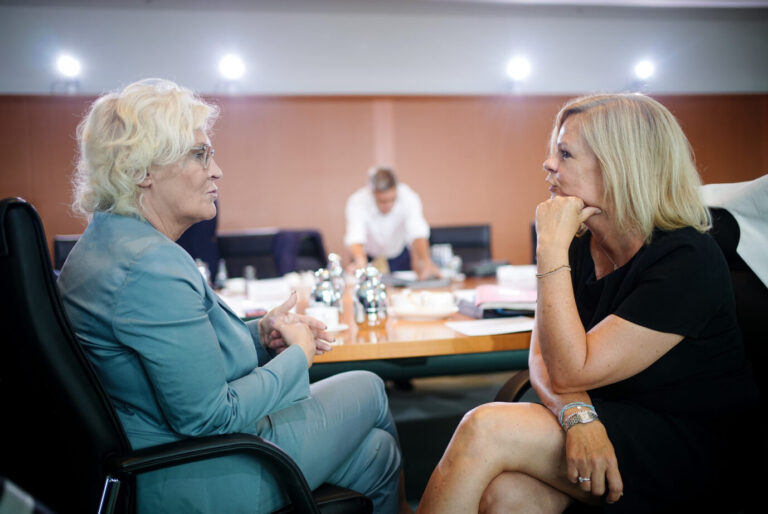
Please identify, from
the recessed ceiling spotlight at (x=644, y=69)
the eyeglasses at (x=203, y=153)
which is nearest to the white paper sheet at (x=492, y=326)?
the eyeglasses at (x=203, y=153)

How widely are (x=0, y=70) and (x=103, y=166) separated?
563 cm

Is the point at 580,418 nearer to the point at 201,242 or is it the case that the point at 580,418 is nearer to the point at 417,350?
the point at 417,350

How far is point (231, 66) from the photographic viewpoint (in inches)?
231

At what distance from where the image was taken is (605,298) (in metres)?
1.31

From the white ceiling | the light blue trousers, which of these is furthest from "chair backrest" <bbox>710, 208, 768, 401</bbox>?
the white ceiling

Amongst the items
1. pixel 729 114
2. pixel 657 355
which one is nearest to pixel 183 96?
pixel 657 355

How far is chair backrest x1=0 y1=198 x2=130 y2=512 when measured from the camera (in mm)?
937

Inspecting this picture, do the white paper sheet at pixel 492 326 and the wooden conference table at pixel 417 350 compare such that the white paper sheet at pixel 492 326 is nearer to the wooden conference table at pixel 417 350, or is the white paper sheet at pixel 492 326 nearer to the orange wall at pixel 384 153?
the wooden conference table at pixel 417 350

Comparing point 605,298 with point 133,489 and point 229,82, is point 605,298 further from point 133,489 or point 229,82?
point 229,82

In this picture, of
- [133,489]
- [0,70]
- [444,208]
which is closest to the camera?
[133,489]

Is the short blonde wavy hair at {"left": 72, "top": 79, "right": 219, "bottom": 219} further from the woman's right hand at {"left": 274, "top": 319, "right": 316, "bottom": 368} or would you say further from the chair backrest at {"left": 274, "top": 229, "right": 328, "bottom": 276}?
the chair backrest at {"left": 274, "top": 229, "right": 328, "bottom": 276}

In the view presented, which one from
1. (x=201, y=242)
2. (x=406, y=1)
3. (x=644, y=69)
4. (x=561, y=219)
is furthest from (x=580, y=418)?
(x=644, y=69)

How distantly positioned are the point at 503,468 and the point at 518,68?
19.1 feet

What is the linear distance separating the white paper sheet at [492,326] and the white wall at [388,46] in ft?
16.0
